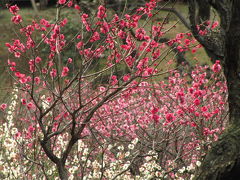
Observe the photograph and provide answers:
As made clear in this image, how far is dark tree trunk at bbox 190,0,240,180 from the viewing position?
7.06ft

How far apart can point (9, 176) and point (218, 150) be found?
3656 millimetres

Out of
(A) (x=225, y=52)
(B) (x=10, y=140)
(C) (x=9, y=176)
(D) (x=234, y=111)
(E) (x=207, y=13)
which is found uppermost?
(E) (x=207, y=13)

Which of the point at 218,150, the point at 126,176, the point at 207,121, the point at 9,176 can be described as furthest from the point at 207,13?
the point at 218,150

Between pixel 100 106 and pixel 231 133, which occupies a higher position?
pixel 100 106

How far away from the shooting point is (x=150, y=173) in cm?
457

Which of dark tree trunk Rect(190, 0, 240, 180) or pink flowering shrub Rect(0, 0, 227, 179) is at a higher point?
pink flowering shrub Rect(0, 0, 227, 179)

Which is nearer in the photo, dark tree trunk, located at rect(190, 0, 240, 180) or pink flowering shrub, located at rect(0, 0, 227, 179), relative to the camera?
dark tree trunk, located at rect(190, 0, 240, 180)

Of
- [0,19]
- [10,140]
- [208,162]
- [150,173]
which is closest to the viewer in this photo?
[208,162]

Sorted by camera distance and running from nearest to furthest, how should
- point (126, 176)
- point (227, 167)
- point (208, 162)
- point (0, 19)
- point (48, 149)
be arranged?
1. point (227, 167)
2. point (208, 162)
3. point (48, 149)
4. point (126, 176)
5. point (0, 19)

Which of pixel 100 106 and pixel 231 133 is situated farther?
pixel 100 106

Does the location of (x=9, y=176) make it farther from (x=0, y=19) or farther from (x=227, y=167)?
(x=0, y=19)

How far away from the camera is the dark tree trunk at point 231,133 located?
7.06 ft

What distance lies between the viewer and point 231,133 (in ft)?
7.66

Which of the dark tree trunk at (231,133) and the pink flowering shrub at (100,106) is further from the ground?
the pink flowering shrub at (100,106)
